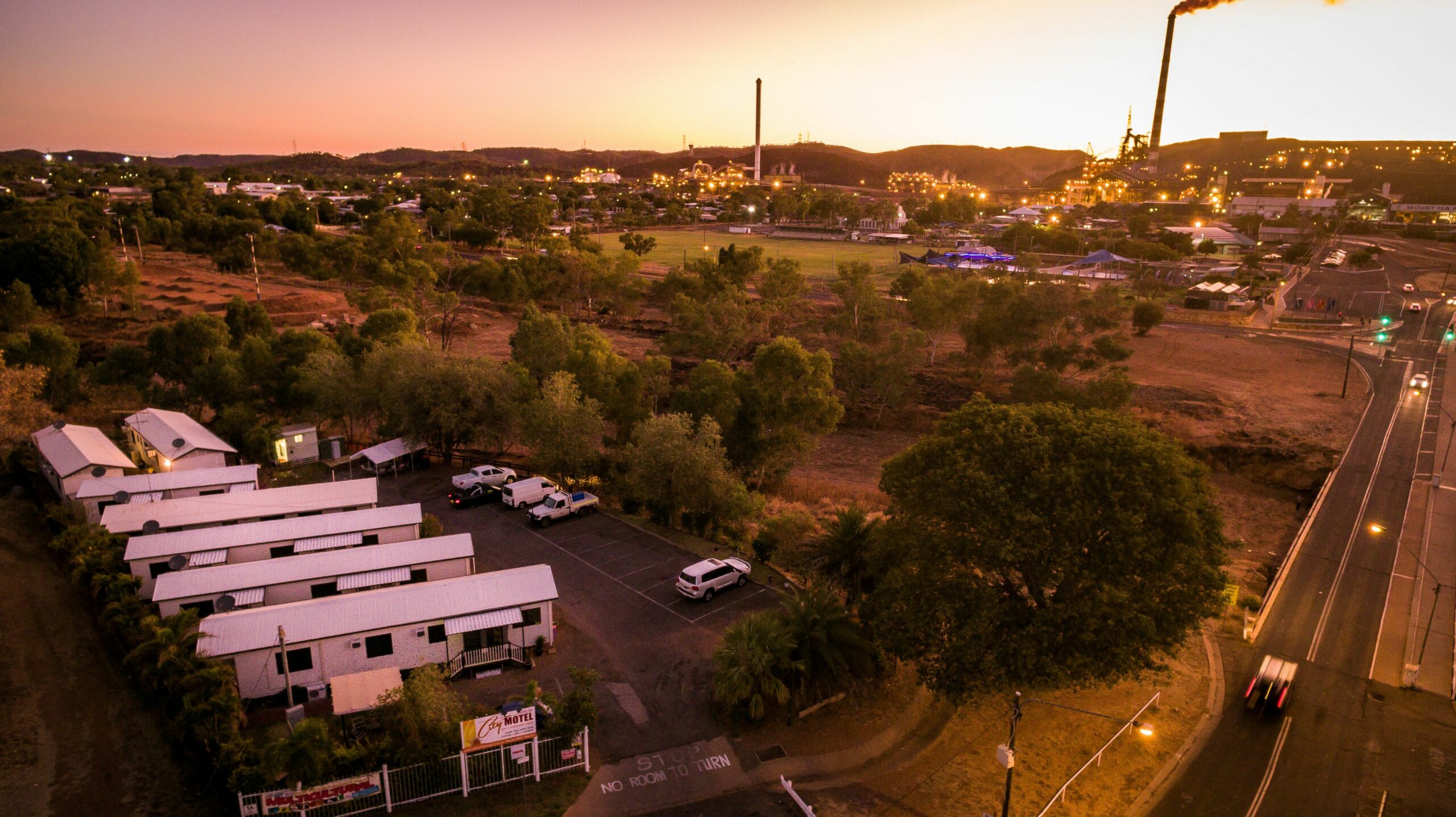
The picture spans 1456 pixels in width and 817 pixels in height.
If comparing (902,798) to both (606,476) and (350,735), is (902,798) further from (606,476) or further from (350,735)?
(606,476)

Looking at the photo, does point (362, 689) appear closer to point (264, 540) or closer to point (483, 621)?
point (483, 621)

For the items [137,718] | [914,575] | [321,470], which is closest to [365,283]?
[321,470]

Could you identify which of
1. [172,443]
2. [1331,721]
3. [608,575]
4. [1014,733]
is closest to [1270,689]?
[1331,721]

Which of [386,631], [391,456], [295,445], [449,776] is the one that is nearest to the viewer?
[449,776]

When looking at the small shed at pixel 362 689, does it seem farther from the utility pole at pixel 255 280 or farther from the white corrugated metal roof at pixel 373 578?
the utility pole at pixel 255 280

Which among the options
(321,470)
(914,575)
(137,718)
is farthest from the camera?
(321,470)
